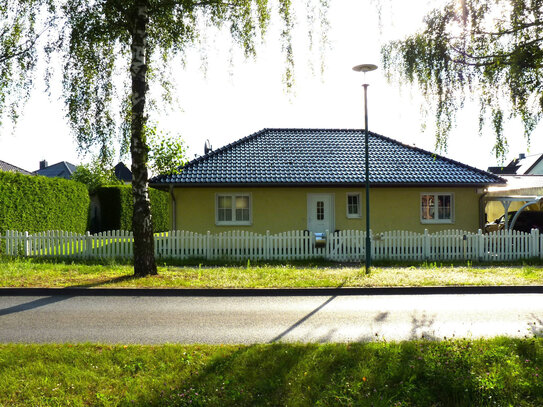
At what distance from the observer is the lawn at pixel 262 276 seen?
1020cm

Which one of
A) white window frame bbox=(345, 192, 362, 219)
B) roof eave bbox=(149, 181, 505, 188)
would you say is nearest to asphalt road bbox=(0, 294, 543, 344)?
roof eave bbox=(149, 181, 505, 188)

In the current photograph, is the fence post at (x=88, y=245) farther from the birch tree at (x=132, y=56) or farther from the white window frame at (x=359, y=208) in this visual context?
the white window frame at (x=359, y=208)

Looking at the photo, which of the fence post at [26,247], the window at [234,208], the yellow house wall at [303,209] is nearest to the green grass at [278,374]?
the fence post at [26,247]

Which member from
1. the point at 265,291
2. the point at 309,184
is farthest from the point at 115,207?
the point at 265,291

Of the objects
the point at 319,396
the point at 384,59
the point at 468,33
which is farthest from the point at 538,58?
the point at 319,396

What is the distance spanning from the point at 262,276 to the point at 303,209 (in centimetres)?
785

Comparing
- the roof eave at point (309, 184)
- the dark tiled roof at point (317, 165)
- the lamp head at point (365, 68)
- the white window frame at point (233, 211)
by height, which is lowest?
the white window frame at point (233, 211)

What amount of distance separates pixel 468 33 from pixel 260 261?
9308 millimetres

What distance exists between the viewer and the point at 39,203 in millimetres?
18562

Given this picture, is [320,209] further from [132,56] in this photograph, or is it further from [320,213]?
[132,56]

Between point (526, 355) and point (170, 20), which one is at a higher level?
point (170, 20)

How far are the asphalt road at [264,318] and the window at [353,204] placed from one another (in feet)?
31.0

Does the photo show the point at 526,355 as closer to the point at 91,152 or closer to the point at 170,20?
the point at 91,152

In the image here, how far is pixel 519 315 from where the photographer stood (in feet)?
24.5
